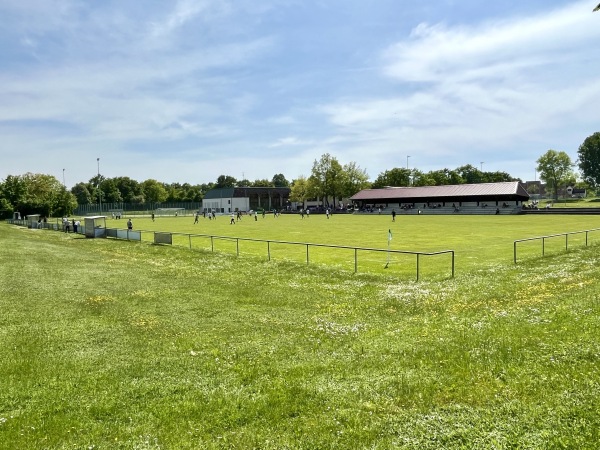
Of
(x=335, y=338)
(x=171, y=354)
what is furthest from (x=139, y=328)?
(x=335, y=338)

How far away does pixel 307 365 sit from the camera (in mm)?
8680

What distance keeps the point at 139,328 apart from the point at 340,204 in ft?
425

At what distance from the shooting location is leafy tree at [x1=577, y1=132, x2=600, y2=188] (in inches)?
5271

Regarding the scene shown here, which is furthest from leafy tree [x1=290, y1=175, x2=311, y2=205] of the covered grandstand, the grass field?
the grass field

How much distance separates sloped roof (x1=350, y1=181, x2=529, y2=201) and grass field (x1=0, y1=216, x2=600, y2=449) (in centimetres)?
7843

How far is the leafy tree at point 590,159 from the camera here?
134 metres

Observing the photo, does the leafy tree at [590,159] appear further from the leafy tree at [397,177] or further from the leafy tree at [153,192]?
the leafy tree at [153,192]

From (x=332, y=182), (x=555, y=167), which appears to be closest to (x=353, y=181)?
(x=332, y=182)

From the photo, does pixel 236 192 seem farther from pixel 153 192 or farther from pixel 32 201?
pixel 32 201

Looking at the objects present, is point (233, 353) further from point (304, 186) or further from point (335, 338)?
point (304, 186)

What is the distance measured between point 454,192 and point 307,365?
9656cm

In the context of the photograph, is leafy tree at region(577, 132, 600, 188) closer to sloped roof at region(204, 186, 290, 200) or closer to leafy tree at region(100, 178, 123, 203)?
sloped roof at region(204, 186, 290, 200)

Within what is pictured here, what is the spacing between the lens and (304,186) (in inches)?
5364

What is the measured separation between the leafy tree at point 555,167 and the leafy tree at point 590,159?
65.1 feet
